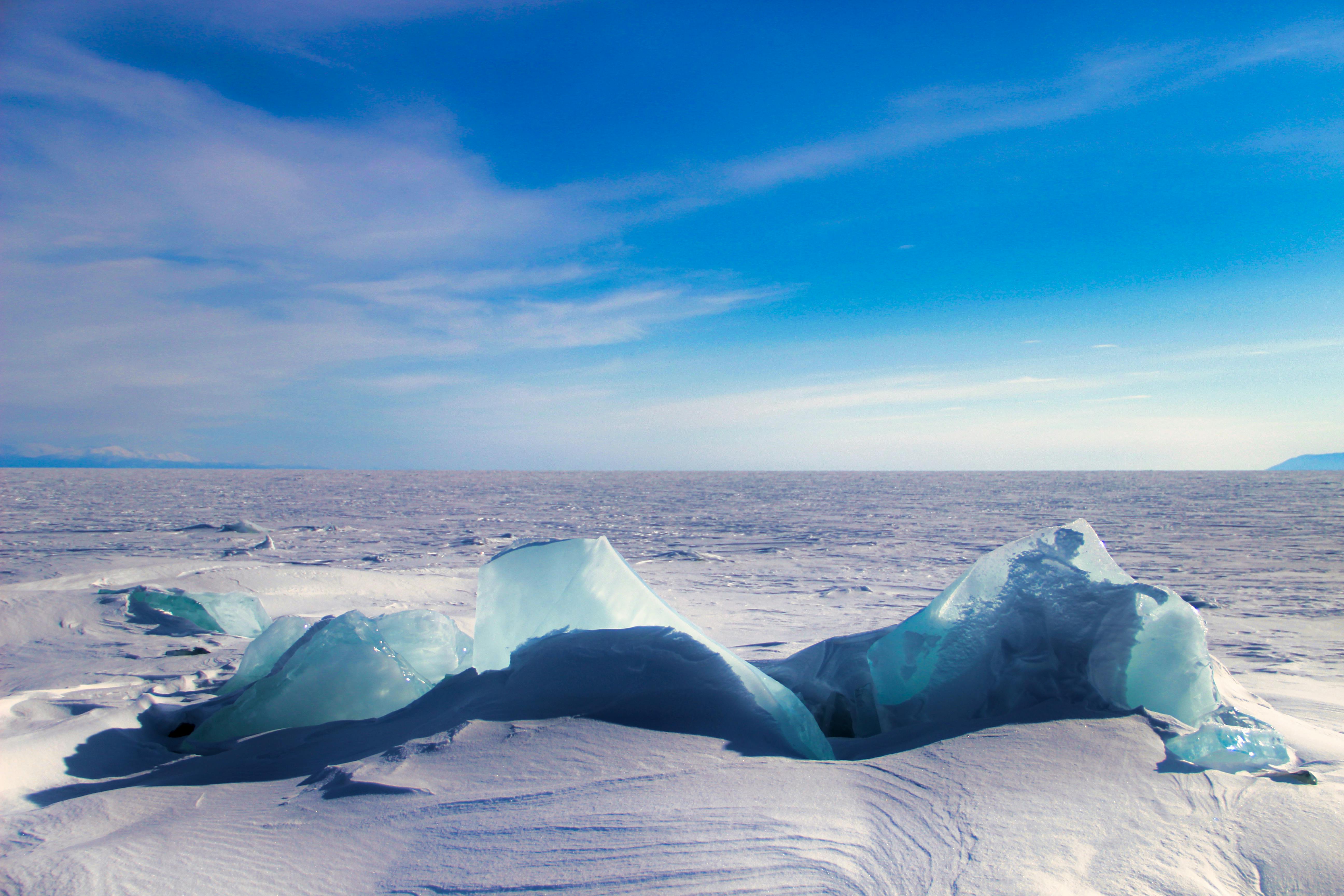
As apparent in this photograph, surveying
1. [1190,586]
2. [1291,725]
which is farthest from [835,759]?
[1190,586]

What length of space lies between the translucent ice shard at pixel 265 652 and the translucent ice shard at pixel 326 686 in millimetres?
469

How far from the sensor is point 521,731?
2344mm

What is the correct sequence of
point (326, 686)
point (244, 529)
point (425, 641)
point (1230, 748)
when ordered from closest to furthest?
point (1230, 748), point (326, 686), point (425, 641), point (244, 529)

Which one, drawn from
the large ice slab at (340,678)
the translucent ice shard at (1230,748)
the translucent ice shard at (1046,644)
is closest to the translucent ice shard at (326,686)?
the large ice slab at (340,678)

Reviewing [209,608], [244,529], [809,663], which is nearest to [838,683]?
[809,663]

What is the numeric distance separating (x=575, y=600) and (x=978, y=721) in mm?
1694

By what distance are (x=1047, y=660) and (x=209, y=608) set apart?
551cm

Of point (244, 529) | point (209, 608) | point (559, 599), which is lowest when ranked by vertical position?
point (244, 529)

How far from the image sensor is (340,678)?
119 inches

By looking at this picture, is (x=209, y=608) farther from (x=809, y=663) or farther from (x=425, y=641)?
(x=809, y=663)

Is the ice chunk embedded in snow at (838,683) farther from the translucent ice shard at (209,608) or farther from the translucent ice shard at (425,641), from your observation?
the translucent ice shard at (209,608)

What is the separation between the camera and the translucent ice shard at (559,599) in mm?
3055

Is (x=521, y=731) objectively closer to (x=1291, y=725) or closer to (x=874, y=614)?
(x=1291, y=725)

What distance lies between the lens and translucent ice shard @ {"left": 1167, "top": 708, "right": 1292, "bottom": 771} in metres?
2.16
